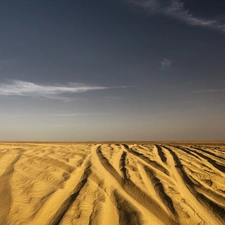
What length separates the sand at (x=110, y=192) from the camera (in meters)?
4.52

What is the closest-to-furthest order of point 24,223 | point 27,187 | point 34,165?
1. point 24,223
2. point 27,187
3. point 34,165

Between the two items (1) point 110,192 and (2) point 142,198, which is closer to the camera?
(2) point 142,198

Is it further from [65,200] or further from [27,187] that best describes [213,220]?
[27,187]

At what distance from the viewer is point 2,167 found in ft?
26.0

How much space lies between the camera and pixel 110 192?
5820 millimetres

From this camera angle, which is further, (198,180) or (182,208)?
(198,180)

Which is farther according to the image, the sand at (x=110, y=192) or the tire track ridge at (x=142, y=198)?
the tire track ridge at (x=142, y=198)

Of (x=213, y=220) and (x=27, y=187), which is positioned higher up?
(x=27, y=187)

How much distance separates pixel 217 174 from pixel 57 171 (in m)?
5.03

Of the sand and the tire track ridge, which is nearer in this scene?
the sand

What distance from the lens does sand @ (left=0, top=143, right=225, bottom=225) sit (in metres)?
4.52

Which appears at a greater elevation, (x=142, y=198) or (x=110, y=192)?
(x=110, y=192)

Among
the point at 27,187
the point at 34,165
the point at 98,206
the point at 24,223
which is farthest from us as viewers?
the point at 34,165

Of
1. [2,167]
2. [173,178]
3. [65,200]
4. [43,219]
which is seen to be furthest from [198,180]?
[2,167]
